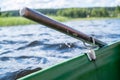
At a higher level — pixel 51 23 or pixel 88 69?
pixel 51 23

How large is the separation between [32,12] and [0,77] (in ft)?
22.9

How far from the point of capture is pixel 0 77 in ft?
31.5

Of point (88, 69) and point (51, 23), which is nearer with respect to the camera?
point (51, 23)

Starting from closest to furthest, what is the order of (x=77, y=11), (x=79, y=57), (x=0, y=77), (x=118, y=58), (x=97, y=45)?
(x=79, y=57) < (x=97, y=45) < (x=118, y=58) < (x=0, y=77) < (x=77, y=11)

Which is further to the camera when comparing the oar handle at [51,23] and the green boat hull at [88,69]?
the green boat hull at [88,69]

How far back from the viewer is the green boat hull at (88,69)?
3.19 m

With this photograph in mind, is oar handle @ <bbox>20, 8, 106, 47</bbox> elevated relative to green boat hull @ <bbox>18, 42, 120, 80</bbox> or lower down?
elevated

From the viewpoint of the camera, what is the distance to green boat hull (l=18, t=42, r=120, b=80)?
3.19m

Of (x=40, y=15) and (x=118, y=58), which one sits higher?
(x=40, y=15)

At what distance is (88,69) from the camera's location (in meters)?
3.77

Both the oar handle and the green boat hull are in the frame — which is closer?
the oar handle

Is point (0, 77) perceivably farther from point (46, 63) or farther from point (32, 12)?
point (32, 12)

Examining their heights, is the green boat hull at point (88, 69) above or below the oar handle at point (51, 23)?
below

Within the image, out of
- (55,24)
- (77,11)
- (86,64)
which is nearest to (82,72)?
(86,64)
